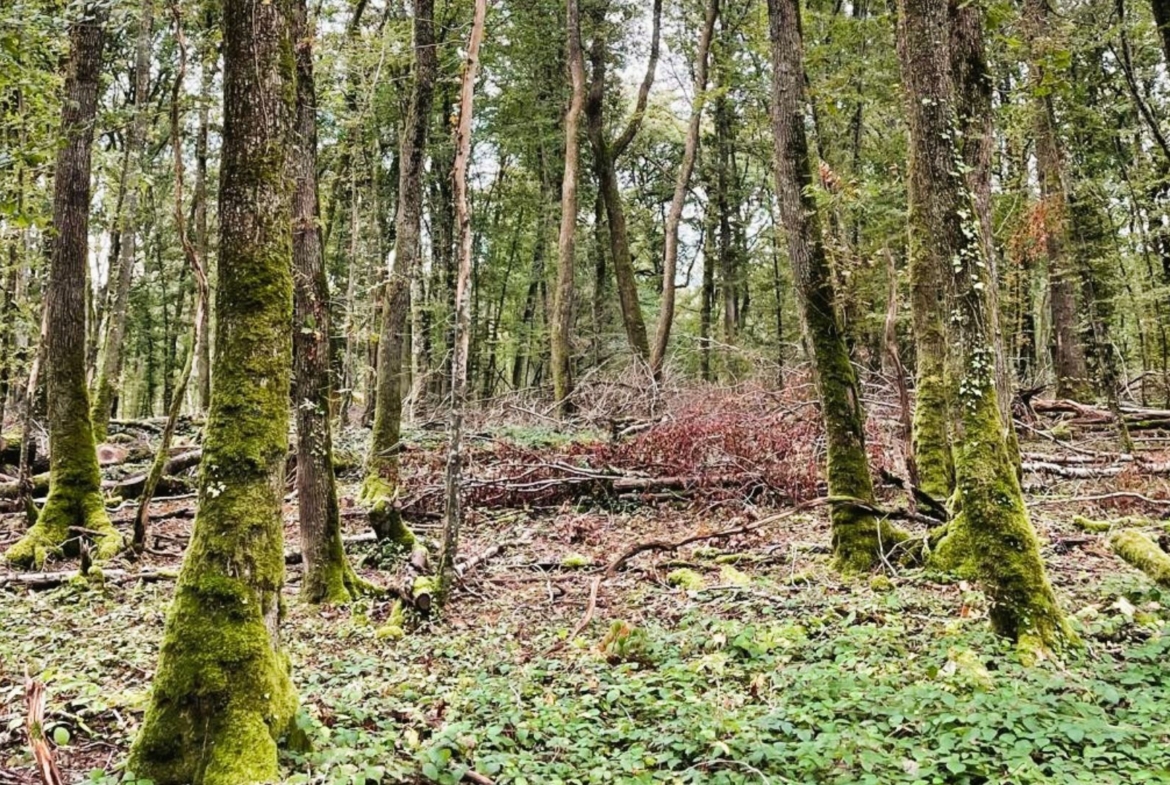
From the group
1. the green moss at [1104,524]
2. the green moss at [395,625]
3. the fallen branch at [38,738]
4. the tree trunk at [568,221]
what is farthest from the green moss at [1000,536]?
the tree trunk at [568,221]

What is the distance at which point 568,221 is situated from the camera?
1645 cm

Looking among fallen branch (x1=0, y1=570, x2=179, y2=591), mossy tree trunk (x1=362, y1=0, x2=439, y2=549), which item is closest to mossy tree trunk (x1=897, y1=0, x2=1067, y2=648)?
mossy tree trunk (x1=362, y1=0, x2=439, y2=549)

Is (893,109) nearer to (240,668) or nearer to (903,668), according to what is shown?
(903,668)

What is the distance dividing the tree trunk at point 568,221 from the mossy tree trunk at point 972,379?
1127 cm

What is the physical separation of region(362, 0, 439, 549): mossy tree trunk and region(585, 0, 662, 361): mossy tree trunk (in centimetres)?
713

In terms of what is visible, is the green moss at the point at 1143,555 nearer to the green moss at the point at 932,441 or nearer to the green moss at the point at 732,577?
the green moss at the point at 932,441

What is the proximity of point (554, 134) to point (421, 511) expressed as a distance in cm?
1402

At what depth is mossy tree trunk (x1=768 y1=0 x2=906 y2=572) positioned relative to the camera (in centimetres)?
701

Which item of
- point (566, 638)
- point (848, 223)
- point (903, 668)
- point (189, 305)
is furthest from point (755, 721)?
point (189, 305)

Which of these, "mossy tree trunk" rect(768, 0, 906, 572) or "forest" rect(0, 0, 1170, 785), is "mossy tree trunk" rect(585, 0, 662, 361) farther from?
Result: "mossy tree trunk" rect(768, 0, 906, 572)

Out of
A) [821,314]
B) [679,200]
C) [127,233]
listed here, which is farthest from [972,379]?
[127,233]

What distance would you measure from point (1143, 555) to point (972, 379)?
80.6 inches

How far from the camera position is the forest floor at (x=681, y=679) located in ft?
11.1

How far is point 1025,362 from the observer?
73.0 feet
